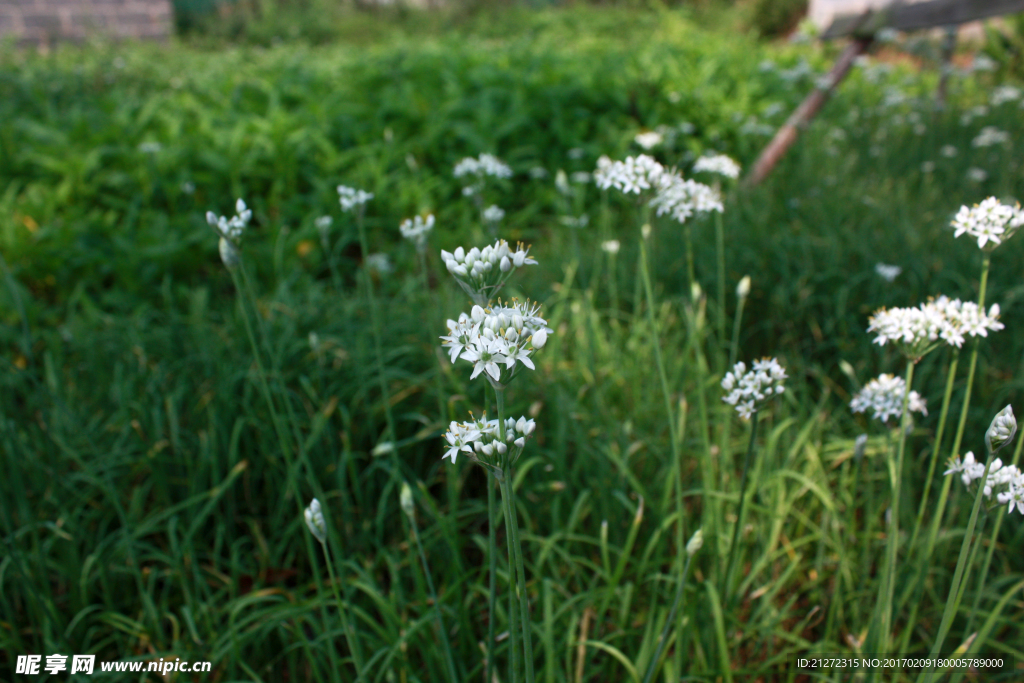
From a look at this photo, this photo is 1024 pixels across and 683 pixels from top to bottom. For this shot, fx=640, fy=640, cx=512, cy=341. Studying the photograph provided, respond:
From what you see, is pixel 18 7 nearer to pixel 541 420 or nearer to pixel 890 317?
pixel 541 420

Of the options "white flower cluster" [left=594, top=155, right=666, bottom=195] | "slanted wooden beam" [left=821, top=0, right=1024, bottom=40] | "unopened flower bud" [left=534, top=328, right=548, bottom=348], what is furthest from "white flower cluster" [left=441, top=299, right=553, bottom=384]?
"slanted wooden beam" [left=821, top=0, right=1024, bottom=40]

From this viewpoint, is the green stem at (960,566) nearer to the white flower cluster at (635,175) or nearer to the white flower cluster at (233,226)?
the white flower cluster at (635,175)

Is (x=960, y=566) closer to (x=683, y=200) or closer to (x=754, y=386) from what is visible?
(x=754, y=386)

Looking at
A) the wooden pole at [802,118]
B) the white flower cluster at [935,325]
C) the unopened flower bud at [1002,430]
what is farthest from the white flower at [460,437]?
the wooden pole at [802,118]

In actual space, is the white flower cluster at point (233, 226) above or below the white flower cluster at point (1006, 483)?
above

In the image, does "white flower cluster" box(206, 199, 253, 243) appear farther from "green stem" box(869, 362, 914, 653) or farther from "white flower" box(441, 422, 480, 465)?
"green stem" box(869, 362, 914, 653)

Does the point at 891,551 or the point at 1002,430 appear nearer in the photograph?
the point at 1002,430

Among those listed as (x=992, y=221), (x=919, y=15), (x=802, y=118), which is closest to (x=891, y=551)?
(x=992, y=221)

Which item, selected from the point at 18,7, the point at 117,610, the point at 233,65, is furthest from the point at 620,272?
the point at 18,7
